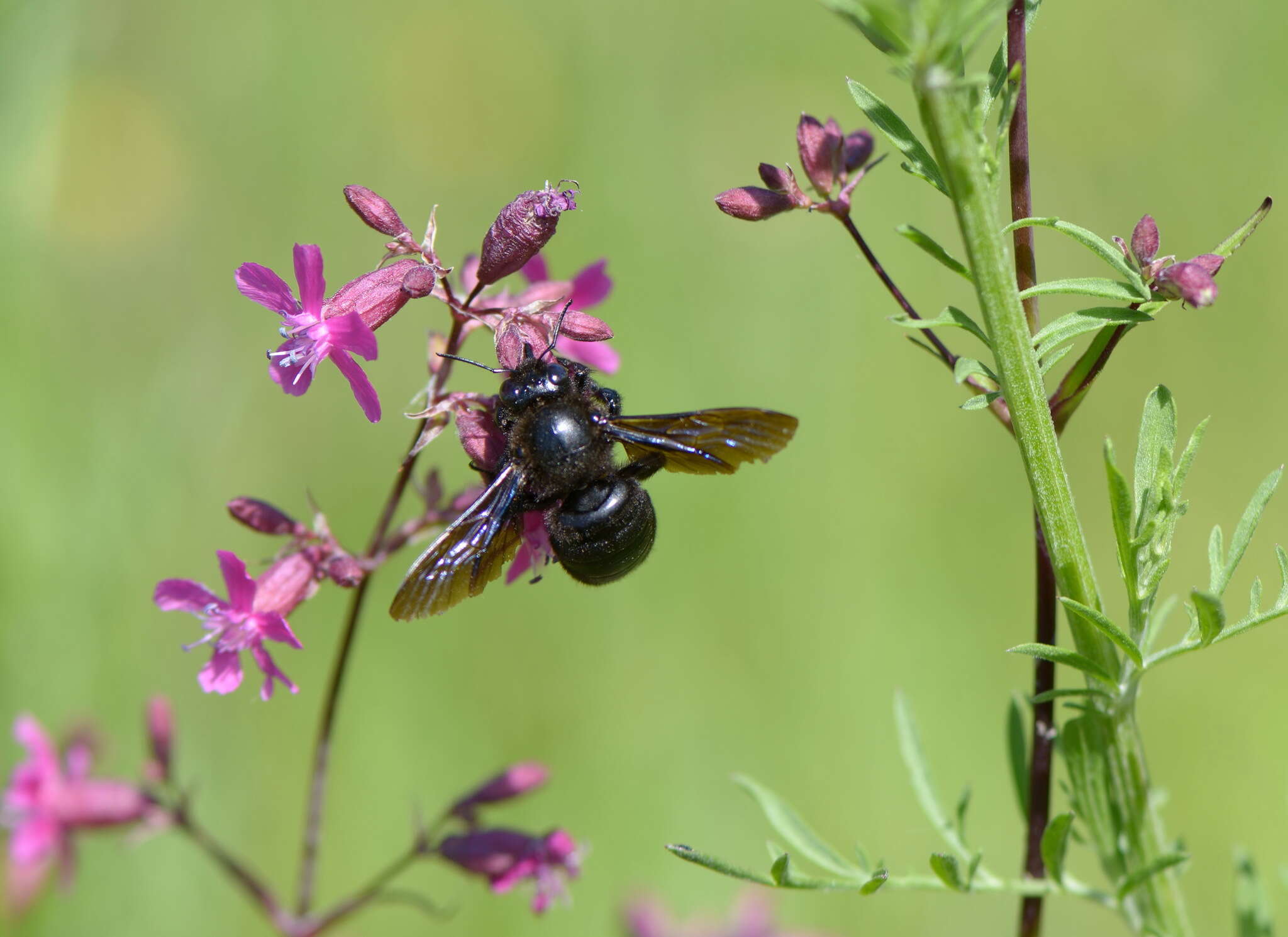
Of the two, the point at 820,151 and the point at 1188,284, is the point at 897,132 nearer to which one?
the point at 820,151

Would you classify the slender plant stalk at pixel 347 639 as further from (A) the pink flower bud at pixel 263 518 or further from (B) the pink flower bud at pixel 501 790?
(B) the pink flower bud at pixel 501 790

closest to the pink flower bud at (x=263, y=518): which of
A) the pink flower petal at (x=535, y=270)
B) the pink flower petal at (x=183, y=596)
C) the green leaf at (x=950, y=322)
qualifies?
the pink flower petal at (x=183, y=596)

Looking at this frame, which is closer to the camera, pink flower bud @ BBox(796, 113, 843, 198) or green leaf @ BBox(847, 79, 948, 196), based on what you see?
green leaf @ BBox(847, 79, 948, 196)

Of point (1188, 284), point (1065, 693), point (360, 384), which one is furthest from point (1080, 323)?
point (360, 384)

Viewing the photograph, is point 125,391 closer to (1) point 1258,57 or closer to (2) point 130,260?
(2) point 130,260

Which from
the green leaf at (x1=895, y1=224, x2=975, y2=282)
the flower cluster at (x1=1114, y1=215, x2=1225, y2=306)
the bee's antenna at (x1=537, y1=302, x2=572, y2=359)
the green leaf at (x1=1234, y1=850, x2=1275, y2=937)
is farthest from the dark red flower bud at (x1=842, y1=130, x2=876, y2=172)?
the green leaf at (x1=1234, y1=850, x2=1275, y2=937)

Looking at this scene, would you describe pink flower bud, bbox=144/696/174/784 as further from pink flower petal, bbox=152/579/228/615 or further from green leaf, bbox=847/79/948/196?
green leaf, bbox=847/79/948/196
